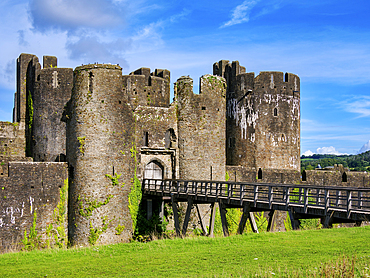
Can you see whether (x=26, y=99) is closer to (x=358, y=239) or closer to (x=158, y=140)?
(x=158, y=140)

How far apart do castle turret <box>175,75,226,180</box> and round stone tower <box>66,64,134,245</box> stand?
4688mm

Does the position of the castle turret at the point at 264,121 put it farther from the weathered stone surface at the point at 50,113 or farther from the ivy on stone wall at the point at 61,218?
the ivy on stone wall at the point at 61,218

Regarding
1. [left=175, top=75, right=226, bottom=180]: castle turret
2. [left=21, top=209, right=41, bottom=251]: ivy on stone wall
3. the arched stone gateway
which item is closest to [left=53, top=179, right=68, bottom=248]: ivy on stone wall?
[left=21, top=209, right=41, bottom=251]: ivy on stone wall

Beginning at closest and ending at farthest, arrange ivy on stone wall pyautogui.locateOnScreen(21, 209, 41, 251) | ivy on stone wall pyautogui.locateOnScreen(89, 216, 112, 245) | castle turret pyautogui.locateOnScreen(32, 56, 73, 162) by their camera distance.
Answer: ivy on stone wall pyautogui.locateOnScreen(21, 209, 41, 251) → ivy on stone wall pyautogui.locateOnScreen(89, 216, 112, 245) → castle turret pyautogui.locateOnScreen(32, 56, 73, 162)

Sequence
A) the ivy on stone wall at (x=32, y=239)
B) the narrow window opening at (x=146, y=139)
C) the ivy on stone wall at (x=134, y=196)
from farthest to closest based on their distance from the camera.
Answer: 1. the narrow window opening at (x=146, y=139)
2. the ivy on stone wall at (x=134, y=196)
3. the ivy on stone wall at (x=32, y=239)

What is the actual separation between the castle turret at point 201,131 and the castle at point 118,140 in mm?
66

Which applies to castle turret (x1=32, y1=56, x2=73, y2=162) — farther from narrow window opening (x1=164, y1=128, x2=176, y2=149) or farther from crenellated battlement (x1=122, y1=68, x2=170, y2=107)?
narrow window opening (x1=164, y1=128, x2=176, y2=149)

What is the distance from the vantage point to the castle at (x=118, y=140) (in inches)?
888

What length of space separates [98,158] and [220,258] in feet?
38.7

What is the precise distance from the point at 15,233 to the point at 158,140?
10333mm

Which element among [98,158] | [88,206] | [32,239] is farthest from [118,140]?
[32,239]

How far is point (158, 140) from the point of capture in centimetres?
2722

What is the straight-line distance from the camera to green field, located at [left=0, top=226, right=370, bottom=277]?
11164mm

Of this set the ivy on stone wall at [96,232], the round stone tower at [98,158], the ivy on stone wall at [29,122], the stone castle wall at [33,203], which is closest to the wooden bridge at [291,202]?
the round stone tower at [98,158]
